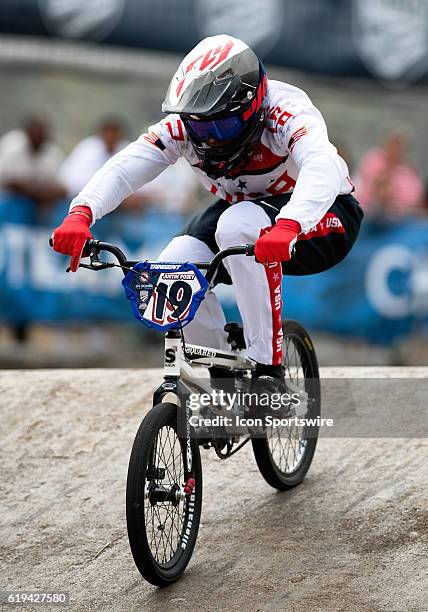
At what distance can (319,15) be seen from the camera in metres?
11.8

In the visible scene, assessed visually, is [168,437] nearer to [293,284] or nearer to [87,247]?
[87,247]

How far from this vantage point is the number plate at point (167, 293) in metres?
5.08

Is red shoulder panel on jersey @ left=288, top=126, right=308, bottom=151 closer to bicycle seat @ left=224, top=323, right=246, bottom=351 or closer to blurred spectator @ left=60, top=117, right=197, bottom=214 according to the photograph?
bicycle seat @ left=224, top=323, right=246, bottom=351

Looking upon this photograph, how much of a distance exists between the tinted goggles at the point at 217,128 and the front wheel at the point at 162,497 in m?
1.34

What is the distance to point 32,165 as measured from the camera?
10.9 meters

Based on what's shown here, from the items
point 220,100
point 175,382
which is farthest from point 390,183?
point 175,382

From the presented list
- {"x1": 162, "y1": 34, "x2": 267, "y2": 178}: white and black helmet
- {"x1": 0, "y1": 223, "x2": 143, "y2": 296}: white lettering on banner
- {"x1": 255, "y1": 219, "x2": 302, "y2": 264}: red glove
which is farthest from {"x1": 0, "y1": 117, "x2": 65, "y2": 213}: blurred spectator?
{"x1": 255, "y1": 219, "x2": 302, "y2": 264}: red glove

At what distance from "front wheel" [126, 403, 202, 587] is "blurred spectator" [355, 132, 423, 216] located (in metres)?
6.61

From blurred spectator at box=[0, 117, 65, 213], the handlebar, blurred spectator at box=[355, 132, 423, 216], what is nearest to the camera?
the handlebar

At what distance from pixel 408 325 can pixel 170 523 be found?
6.28 metres

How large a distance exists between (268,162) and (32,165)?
5.66 m

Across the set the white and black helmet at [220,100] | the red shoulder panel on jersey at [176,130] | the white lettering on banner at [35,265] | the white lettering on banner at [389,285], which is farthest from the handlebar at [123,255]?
the white lettering on banner at [389,285]

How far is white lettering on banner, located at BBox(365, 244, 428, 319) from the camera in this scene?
36.1 ft

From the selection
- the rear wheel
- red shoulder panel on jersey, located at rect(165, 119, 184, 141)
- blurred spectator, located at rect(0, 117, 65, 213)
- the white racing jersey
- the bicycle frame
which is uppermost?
blurred spectator, located at rect(0, 117, 65, 213)
